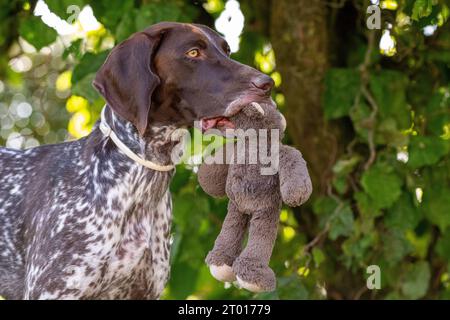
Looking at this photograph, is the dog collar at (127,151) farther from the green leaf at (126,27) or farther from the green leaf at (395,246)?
the green leaf at (395,246)

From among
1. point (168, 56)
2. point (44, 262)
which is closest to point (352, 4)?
point (168, 56)

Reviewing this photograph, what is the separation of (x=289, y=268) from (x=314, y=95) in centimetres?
91

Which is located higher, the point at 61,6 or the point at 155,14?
the point at 61,6

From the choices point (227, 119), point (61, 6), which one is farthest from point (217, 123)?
→ point (61, 6)

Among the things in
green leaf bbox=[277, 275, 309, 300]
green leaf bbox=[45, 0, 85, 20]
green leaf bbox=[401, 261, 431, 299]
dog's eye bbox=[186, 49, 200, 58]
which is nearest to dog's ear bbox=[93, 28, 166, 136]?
dog's eye bbox=[186, 49, 200, 58]

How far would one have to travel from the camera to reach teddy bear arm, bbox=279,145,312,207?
113 inches

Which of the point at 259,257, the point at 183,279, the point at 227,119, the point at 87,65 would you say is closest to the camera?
the point at 259,257

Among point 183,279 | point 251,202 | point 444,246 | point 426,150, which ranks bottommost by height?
point 183,279

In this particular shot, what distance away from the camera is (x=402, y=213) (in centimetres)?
512

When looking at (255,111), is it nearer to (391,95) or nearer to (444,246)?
(391,95)

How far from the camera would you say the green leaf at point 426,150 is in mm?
4895

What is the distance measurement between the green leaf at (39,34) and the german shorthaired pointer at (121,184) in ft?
3.13

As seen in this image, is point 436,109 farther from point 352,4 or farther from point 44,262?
point 44,262

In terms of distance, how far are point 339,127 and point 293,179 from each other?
2.59 meters
